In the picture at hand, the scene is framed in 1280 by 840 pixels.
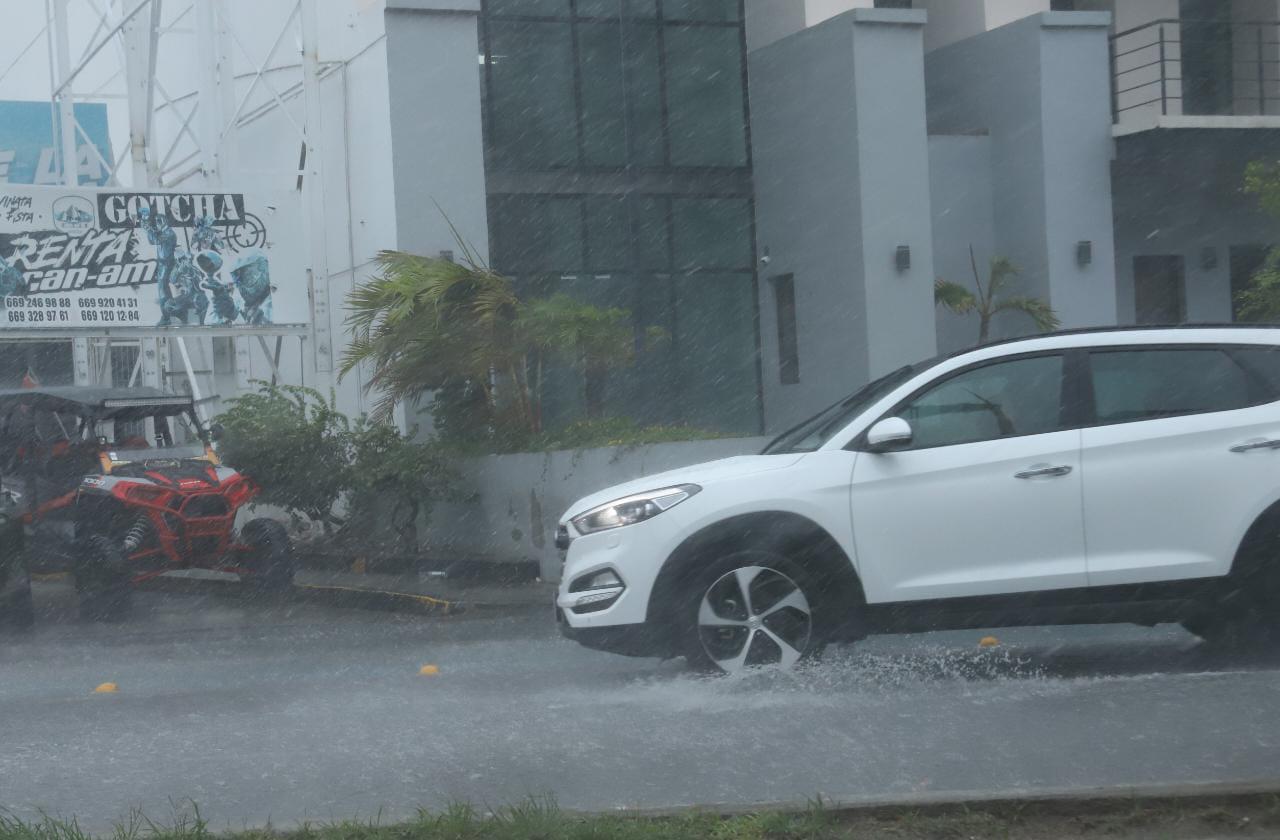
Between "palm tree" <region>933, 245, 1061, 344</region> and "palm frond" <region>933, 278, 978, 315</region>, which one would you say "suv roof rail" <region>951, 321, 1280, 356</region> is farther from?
"palm frond" <region>933, 278, 978, 315</region>

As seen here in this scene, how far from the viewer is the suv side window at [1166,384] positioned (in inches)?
293

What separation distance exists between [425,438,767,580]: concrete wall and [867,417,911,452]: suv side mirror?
5400 millimetres

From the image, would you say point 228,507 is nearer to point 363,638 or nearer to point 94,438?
point 94,438

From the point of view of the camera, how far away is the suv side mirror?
7.23m

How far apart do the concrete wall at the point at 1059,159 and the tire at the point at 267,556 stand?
961cm

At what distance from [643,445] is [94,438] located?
504 centimetres

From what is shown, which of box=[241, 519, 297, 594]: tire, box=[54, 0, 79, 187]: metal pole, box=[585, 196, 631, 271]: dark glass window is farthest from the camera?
box=[54, 0, 79, 187]: metal pole

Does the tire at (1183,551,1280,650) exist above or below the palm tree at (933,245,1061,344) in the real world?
below

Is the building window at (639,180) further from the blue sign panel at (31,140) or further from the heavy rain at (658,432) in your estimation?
the blue sign panel at (31,140)

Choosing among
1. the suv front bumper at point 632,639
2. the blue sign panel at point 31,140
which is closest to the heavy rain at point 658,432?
the suv front bumper at point 632,639

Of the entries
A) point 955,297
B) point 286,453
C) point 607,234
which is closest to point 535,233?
point 607,234

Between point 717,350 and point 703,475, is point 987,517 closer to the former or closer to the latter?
point 703,475

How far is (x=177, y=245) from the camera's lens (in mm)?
17297

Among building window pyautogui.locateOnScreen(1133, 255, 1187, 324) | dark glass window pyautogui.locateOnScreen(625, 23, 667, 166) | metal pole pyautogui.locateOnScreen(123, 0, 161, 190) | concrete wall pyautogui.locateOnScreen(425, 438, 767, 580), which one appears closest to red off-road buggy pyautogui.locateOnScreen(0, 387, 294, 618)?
concrete wall pyautogui.locateOnScreen(425, 438, 767, 580)
